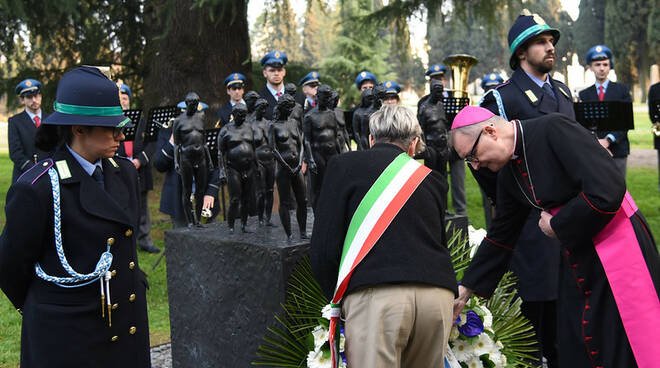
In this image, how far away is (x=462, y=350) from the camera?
4027 millimetres

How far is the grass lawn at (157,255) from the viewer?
21.2ft

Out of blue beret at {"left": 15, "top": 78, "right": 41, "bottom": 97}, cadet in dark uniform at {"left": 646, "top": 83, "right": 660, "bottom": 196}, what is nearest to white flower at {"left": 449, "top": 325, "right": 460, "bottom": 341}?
cadet in dark uniform at {"left": 646, "top": 83, "right": 660, "bottom": 196}

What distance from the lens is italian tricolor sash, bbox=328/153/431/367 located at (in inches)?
120

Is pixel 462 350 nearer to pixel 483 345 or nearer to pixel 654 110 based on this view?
pixel 483 345

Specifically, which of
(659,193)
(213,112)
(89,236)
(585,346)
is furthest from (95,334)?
(659,193)

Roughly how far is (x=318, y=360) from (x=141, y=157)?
235 inches

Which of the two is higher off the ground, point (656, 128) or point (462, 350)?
point (656, 128)

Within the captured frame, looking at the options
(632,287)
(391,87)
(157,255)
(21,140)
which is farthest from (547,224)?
(21,140)

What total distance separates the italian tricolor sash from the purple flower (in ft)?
3.81

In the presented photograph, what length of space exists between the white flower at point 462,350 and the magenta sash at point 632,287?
1.13 m

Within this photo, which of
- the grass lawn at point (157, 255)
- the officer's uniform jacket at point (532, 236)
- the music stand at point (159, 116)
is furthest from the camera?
Answer: the music stand at point (159, 116)

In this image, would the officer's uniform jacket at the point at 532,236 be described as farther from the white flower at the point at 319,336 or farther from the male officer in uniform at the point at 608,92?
the male officer in uniform at the point at 608,92

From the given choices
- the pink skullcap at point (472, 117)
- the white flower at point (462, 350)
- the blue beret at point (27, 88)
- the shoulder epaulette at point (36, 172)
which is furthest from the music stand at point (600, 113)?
the blue beret at point (27, 88)

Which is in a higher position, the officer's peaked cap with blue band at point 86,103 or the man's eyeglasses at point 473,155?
the officer's peaked cap with blue band at point 86,103
